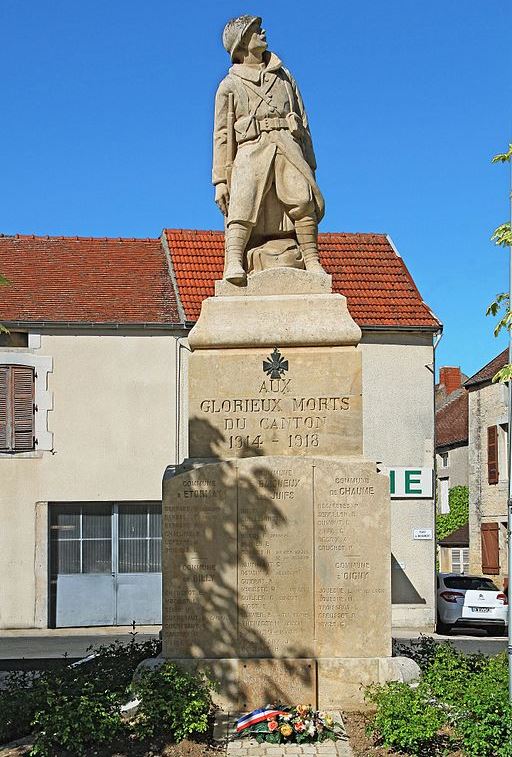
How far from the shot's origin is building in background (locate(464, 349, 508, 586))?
28.8m

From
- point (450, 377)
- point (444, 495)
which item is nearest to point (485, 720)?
point (444, 495)

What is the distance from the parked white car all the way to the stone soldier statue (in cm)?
1359

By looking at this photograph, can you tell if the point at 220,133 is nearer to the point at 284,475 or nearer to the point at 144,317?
the point at 284,475

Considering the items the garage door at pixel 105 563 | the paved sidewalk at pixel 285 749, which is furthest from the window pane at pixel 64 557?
the paved sidewalk at pixel 285 749

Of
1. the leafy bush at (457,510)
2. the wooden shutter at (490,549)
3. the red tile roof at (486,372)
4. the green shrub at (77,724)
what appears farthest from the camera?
the leafy bush at (457,510)

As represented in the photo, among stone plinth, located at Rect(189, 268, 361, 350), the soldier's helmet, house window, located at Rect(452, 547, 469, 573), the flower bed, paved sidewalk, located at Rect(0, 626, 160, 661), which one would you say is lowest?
paved sidewalk, located at Rect(0, 626, 160, 661)

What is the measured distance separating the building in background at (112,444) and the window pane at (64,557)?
19 millimetres

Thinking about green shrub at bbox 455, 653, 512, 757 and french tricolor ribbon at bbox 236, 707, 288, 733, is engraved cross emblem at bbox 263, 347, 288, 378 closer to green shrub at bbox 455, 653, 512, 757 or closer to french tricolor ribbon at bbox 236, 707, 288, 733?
french tricolor ribbon at bbox 236, 707, 288, 733

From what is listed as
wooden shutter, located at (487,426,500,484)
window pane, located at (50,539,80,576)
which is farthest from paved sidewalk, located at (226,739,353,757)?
wooden shutter, located at (487,426,500,484)

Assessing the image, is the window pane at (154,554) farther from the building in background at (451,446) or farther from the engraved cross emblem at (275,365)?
the building in background at (451,446)

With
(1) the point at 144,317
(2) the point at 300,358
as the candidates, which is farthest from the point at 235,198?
(1) the point at 144,317

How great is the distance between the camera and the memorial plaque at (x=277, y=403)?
8.70 metres

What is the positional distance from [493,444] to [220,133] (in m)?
21.4

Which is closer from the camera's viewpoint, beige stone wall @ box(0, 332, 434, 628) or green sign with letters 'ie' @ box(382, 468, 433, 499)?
beige stone wall @ box(0, 332, 434, 628)
